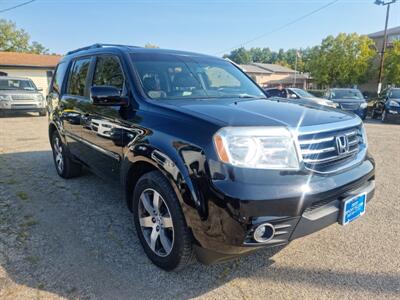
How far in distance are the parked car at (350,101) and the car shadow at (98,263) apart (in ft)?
41.8

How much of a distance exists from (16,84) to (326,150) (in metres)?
15.8

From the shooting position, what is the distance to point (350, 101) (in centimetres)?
1454

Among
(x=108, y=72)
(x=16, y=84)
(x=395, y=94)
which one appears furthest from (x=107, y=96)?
(x=395, y=94)

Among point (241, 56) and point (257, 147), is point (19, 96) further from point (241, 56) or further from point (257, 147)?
point (241, 56)

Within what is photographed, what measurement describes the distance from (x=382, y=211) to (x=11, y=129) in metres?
11.3

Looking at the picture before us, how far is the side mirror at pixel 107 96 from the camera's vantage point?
2832mm

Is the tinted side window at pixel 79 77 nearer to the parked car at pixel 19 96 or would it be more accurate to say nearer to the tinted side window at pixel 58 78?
the tinted side window at pixel 58 78

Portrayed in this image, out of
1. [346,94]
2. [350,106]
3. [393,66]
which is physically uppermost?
[393,66]

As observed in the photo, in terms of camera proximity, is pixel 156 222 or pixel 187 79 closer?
pixel 156 222

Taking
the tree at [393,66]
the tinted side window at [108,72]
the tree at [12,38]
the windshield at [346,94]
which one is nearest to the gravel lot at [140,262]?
the tinted side window at [108,72]

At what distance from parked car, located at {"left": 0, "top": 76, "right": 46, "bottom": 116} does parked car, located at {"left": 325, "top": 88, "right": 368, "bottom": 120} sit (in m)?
13.8

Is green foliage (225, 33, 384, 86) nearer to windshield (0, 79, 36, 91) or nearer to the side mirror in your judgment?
windshield (0, 79, 36, 91)

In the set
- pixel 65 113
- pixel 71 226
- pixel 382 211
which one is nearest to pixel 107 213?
pixel 71 226

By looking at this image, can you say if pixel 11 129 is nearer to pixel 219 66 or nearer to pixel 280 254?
pixel 219 66
